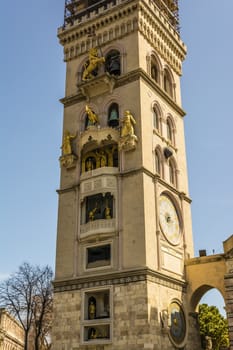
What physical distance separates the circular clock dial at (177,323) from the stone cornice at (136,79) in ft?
48.8

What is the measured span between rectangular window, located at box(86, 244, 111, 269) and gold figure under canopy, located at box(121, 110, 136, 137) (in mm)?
7172

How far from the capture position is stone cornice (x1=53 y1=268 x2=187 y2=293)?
85.3ft

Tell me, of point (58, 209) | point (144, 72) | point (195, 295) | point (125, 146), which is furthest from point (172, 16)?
point (195, 295)

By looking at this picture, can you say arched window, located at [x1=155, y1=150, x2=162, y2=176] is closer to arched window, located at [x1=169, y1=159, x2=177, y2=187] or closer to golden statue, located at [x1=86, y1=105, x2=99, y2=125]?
arched window, located at [x1=169, y1=159, x2=177, y2=187]

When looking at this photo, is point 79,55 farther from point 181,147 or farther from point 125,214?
point 125,214

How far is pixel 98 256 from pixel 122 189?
4342 millimetres

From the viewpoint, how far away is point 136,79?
3180 centimetres

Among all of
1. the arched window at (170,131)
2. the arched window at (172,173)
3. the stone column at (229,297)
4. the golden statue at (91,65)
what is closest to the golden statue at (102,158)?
the arched window at (172,173)

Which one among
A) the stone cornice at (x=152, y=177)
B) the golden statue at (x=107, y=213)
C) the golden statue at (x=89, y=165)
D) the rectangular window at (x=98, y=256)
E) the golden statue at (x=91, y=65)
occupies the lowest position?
the rectangular window at (x=98, y=256)

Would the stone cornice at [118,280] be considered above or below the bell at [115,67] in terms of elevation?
below

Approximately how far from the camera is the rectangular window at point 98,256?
27809mm

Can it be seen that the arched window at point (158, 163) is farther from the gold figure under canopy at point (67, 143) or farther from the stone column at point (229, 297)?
the stone column at point (229, 297)

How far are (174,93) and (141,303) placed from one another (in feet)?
58.9

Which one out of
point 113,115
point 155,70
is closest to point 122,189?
point 113,115
